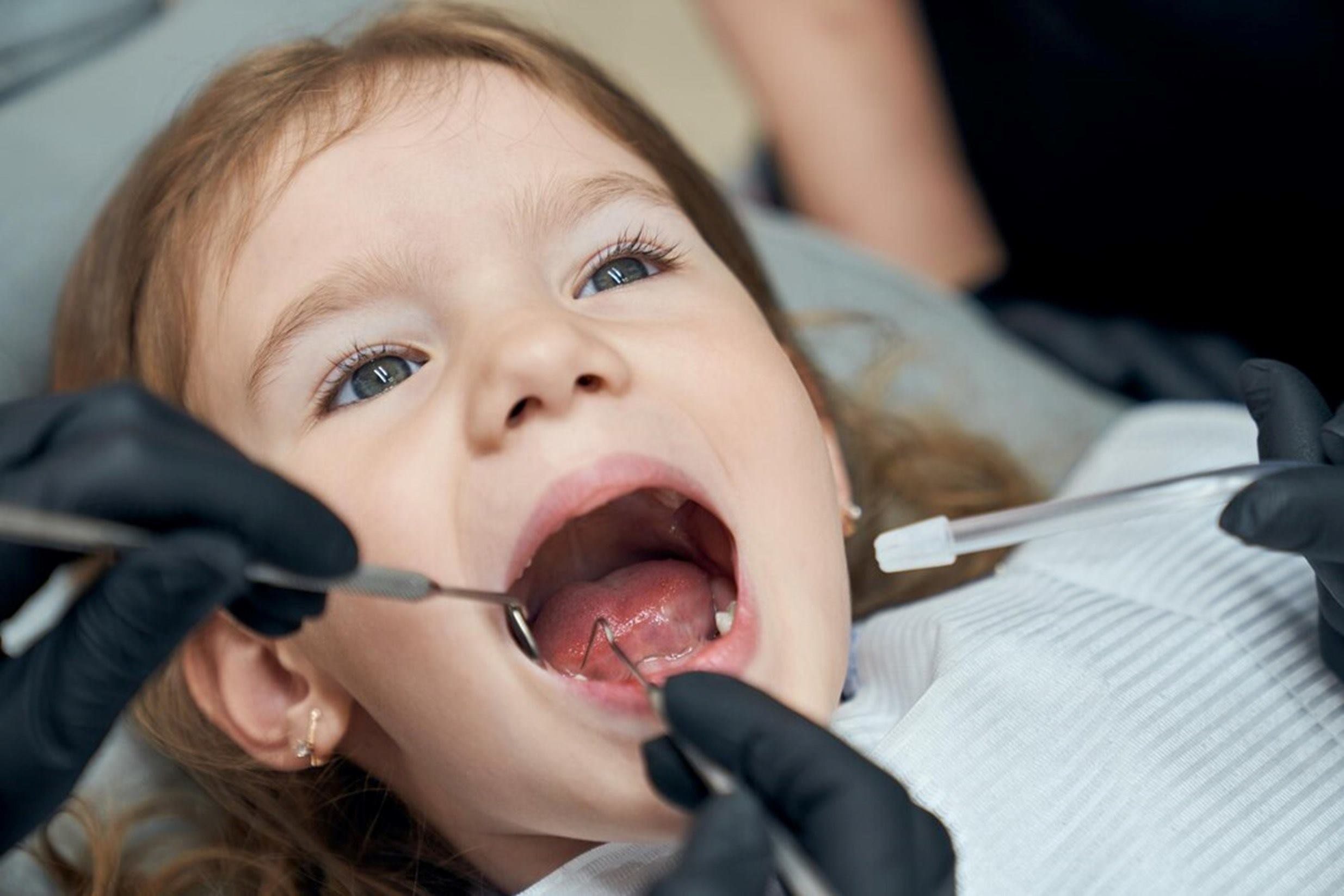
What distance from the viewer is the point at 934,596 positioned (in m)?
1.35

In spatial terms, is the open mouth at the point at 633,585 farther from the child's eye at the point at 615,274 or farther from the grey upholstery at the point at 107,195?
the grey upholstery at the point at 107,195

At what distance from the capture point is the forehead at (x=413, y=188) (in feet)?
3.29

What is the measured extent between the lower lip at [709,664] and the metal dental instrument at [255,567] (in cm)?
6

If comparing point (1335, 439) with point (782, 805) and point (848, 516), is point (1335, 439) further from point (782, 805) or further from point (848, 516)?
point (782, 805)

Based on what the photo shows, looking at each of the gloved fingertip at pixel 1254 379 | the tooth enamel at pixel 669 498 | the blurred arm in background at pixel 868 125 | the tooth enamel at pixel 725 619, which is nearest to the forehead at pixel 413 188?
the tooth enamel at pixel 669 498

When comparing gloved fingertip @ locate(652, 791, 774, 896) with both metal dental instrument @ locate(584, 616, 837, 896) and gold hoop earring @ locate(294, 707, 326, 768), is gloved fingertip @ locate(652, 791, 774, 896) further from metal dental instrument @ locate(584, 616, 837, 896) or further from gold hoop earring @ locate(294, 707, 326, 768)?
gold hoop earring @ locate(294, 707, 326, 768)

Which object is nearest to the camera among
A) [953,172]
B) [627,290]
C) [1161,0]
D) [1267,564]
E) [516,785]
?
[516,785]

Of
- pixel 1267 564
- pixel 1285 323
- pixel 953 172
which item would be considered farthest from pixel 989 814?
pixel 953 172

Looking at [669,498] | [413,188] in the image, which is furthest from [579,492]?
[413,188]

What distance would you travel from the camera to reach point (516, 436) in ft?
2.97

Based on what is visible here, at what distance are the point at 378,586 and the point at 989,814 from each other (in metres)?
0.50

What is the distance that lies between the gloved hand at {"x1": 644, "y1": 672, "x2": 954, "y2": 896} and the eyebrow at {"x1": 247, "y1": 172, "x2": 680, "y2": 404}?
0.38 metres

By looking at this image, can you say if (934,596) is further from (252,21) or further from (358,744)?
(252,21)

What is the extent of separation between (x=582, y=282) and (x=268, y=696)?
437 millimetres
